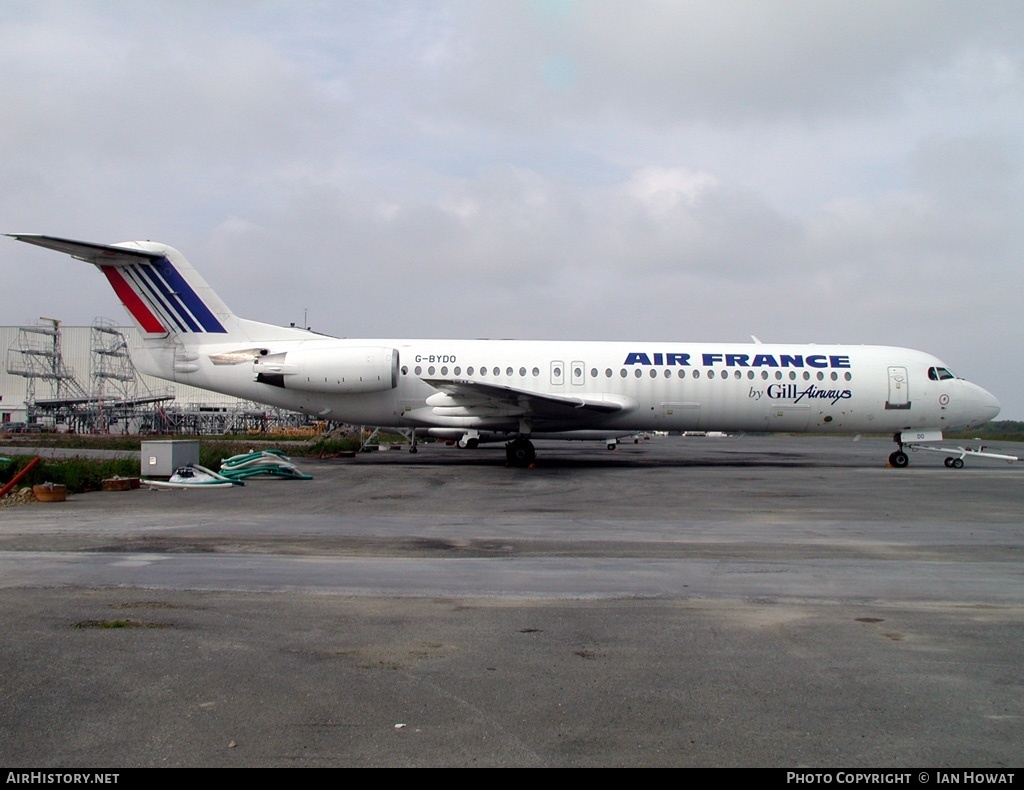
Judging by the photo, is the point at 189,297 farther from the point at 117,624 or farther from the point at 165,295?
the point at 117,624

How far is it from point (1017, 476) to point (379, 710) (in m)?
22.1

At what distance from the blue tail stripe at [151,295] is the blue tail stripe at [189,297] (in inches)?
19.3

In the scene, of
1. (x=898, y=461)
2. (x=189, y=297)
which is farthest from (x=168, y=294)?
(x=898, y=461)

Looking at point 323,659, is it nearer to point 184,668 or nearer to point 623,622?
point 184,668

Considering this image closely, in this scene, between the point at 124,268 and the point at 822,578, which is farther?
the point at 124,268

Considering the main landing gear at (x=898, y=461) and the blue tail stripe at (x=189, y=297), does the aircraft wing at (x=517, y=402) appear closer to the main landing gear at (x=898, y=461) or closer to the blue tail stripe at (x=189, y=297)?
the blue tail stripe at (x=189, y=297)

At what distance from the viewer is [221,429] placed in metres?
56.8

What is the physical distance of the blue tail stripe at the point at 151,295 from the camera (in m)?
21.4

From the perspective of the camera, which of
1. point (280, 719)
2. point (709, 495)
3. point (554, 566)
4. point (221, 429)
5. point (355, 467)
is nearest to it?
point (280, 719)

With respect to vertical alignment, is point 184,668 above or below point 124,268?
below

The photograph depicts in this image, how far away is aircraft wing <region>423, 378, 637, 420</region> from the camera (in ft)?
67.2

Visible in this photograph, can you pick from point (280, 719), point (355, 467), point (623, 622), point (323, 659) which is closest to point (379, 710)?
point (280, 719)

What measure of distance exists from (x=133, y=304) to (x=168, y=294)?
3.51ft
